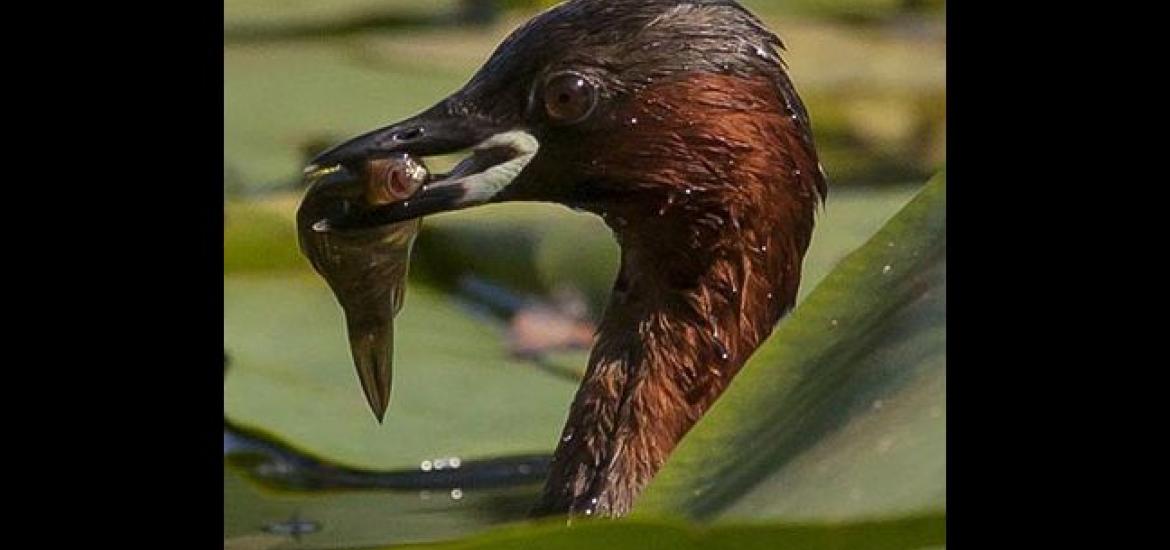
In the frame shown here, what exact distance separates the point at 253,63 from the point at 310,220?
169 centimetres

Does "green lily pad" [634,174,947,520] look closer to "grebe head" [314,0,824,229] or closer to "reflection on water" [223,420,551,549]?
"grebe head" [314,0,824,229]

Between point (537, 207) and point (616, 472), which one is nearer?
point (616, 472)

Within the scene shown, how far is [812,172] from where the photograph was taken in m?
2.01

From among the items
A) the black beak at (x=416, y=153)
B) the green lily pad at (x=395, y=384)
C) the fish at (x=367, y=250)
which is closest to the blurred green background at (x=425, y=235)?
the green lily pad at (x=395, y=384)

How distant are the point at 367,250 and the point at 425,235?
100 cm

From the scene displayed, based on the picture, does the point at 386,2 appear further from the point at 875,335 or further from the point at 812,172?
the point at 875,335

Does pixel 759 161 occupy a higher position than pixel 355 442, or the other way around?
pixel 759 161

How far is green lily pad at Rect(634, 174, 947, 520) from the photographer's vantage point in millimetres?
1637

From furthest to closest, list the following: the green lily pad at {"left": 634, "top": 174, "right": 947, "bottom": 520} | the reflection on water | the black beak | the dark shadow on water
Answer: the dark shadow on water < the reflection on water < the black beak < the green lily pad at {"left": 634, "top": 174, "right": 947, "bottom": 520}

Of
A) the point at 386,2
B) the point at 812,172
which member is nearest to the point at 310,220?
the point at 812,172

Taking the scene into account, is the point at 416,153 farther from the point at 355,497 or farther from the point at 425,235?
the point at 425,235

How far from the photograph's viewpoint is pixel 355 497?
2.41 metres

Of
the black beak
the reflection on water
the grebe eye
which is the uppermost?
the grebe eye

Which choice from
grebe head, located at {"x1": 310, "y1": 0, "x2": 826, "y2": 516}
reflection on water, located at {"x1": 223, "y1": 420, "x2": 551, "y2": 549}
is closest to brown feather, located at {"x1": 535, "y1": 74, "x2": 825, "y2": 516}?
grebe head, located at {"x1": 310, "y1": 0, "x2": 826, "y2": 516}
